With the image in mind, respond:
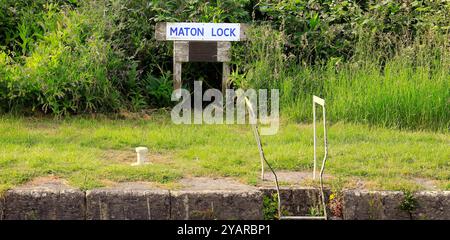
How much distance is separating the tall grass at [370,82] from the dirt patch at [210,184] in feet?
8.05

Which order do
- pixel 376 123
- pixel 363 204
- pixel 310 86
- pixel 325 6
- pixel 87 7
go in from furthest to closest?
pixel 325 6
pixel 87 7
pixel 310 86
pixel 376 123
pixel 363 204

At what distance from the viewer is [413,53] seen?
886cm

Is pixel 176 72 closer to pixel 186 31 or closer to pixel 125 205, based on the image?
pixel 186 31

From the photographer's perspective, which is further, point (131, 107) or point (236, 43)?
point (236, 43)

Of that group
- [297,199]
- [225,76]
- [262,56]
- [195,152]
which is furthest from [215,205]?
[225,76]

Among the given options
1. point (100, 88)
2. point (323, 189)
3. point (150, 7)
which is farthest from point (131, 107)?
point (323, 189)

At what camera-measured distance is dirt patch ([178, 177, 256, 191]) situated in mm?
5664

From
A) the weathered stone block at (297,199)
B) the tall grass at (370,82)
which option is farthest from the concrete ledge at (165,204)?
the tall grass at (370,82)

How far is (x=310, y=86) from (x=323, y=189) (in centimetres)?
321

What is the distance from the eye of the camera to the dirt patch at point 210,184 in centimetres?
566

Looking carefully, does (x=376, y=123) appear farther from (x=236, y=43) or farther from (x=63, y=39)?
(x=63, y=39)

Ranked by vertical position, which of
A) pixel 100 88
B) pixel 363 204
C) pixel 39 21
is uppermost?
pixel 39 21

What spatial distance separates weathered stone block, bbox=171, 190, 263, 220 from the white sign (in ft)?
13.4

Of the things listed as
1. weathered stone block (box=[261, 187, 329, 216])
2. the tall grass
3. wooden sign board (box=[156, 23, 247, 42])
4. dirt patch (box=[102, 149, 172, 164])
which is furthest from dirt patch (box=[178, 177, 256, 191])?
wooden sign board (box=[156, 23, 247, 42])
